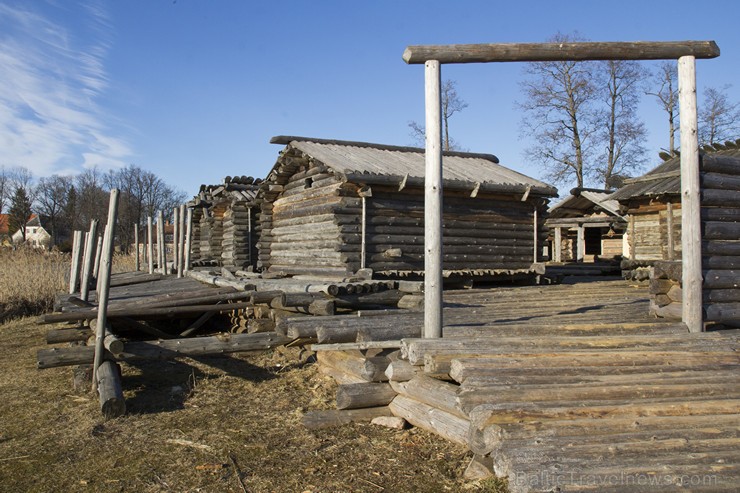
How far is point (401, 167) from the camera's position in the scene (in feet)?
44.0

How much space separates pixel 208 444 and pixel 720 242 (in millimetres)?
5792

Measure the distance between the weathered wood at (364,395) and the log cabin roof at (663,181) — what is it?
12.2m

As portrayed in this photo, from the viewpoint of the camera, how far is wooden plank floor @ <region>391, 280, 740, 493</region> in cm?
332

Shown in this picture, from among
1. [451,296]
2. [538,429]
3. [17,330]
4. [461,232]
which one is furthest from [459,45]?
[17,330]

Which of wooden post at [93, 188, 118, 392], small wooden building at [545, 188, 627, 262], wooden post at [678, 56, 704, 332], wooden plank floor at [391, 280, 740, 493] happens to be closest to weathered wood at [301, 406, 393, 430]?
wooden plank floor at [391, 280, 740, 493]

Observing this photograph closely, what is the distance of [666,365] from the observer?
4781 millimetres

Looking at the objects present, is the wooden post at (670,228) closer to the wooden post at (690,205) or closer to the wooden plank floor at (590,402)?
the wooden plank floor at (590,402)

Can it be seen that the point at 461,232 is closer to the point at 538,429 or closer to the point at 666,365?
the point at 666,365

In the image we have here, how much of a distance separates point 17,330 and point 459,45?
39.7ft

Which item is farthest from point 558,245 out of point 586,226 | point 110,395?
point 110,395

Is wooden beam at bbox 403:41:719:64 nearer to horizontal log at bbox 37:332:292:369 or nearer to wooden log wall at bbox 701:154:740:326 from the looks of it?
wooden log wall at bbox 701:154:740:326

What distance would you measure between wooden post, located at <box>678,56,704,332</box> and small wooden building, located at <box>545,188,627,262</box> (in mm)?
18564

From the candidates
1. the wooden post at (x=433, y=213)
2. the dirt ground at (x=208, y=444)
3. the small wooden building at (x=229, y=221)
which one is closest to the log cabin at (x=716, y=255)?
the wooden post at (x=433, y=213)

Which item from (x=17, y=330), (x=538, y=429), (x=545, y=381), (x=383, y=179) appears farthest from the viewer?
(x=17, y=330)
